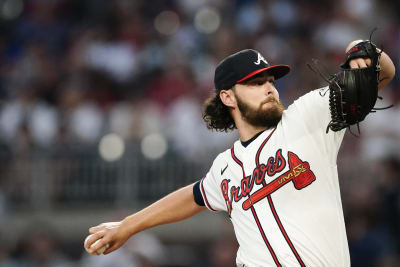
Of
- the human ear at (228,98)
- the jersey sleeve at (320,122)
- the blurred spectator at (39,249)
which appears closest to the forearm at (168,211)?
the human ear at (228,98)

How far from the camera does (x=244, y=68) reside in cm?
455

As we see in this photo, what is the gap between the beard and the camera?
4500 mm

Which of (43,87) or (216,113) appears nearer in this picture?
(216,113)

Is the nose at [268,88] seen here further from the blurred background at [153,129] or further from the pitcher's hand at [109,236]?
the blurred background at [153,129]

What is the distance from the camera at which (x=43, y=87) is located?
38.2ft

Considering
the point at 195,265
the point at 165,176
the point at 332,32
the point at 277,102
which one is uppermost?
the point at 277,102

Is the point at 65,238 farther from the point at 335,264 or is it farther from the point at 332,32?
the point at 335,264

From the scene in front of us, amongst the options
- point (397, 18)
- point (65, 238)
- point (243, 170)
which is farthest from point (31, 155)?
point (243, 170)

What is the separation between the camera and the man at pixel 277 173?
165 inches

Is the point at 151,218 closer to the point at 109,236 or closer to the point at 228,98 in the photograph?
the point at 109,236

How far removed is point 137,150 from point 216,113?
4.86 meters

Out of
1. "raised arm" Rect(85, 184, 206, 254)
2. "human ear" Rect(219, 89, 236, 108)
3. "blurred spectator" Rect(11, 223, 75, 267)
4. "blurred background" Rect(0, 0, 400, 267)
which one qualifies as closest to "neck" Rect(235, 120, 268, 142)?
"human ear" Rect(219, 89, 236, 108)

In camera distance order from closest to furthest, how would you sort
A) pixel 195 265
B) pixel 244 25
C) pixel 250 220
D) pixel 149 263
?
1. pixel 250 220
2. pixel 149 263
3. pixel 195 265
4. pixel 244 25

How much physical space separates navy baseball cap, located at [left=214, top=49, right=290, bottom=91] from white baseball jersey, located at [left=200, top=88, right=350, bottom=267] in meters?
0.28
